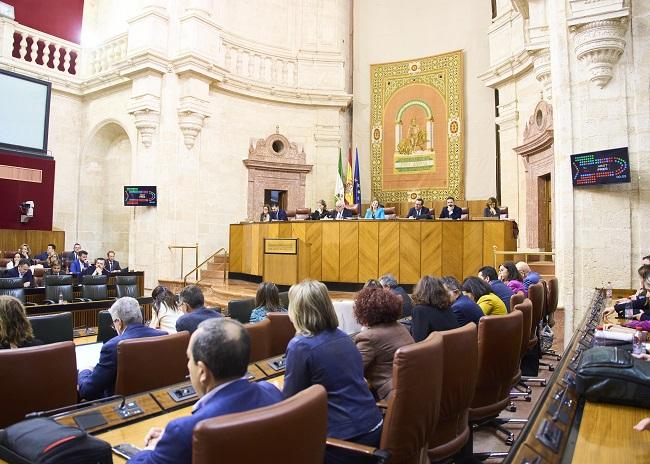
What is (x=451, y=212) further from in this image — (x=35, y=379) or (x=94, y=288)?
(x=35, y=379)

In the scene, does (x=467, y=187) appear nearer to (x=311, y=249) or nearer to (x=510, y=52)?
(x=510, y=52)

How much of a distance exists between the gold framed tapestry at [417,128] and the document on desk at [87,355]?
9.21m

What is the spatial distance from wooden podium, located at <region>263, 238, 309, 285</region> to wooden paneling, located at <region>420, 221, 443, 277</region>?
6.70ft

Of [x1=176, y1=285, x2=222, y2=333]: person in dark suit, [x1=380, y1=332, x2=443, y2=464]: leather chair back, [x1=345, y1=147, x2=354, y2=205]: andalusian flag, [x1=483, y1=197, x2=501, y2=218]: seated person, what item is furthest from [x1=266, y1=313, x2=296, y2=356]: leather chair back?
[x1=345, y1=147, x2=354, y2=205]: andalusian flag

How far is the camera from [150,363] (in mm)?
2365

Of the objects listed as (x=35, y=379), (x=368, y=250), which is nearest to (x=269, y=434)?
(x=35, y=379)

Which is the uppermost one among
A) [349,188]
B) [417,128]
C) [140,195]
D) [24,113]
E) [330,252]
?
[417,128]

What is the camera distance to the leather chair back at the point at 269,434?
1.02 m

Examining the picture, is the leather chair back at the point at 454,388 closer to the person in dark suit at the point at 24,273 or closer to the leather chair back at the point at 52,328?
the leather chair back at the point at 52,328

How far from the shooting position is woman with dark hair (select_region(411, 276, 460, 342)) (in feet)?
9.37

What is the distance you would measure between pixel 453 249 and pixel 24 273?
22.0 feet

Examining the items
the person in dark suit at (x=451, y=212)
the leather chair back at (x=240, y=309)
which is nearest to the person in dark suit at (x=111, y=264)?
the leather chair back at (x=240, y=309)

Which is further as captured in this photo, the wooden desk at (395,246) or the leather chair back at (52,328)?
the wooden desk at (395,246)

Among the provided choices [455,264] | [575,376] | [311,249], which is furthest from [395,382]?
[311,249]
